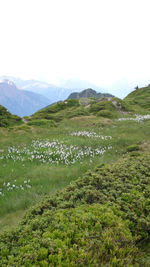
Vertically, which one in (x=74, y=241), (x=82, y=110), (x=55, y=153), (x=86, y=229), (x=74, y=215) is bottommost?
(x=74, y=241)

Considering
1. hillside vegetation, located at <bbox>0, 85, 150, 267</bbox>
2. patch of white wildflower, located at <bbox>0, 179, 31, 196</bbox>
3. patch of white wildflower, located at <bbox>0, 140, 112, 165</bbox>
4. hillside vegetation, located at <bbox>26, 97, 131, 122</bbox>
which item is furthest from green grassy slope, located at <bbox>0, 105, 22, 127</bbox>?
patch of white wildflower, located at <bbox>0, 179, 31, 196</bbox>

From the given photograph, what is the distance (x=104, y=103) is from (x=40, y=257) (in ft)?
137

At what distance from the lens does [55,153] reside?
15406mm

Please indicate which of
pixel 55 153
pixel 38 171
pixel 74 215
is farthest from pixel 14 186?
pixel 74 215

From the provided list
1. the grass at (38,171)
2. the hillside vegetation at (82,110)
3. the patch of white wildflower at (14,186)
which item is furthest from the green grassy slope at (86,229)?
the hillside vegetation at (82,110)

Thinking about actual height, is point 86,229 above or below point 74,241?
above

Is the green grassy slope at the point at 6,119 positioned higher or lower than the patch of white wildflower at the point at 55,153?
higher

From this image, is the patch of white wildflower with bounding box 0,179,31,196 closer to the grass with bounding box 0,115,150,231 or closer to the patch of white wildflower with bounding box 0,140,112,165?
the grass with bounding box 0,115,150,231

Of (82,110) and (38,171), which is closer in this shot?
(38,171)

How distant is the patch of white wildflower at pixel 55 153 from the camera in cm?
1454

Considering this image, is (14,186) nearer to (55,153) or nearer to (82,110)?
(55,153)

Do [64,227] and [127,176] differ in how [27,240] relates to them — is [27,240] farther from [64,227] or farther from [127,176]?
[127,176]

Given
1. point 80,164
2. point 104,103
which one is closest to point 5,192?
point 80,164

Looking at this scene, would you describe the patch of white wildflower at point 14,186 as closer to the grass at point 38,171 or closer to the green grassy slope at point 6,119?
the grass at point 38,171
